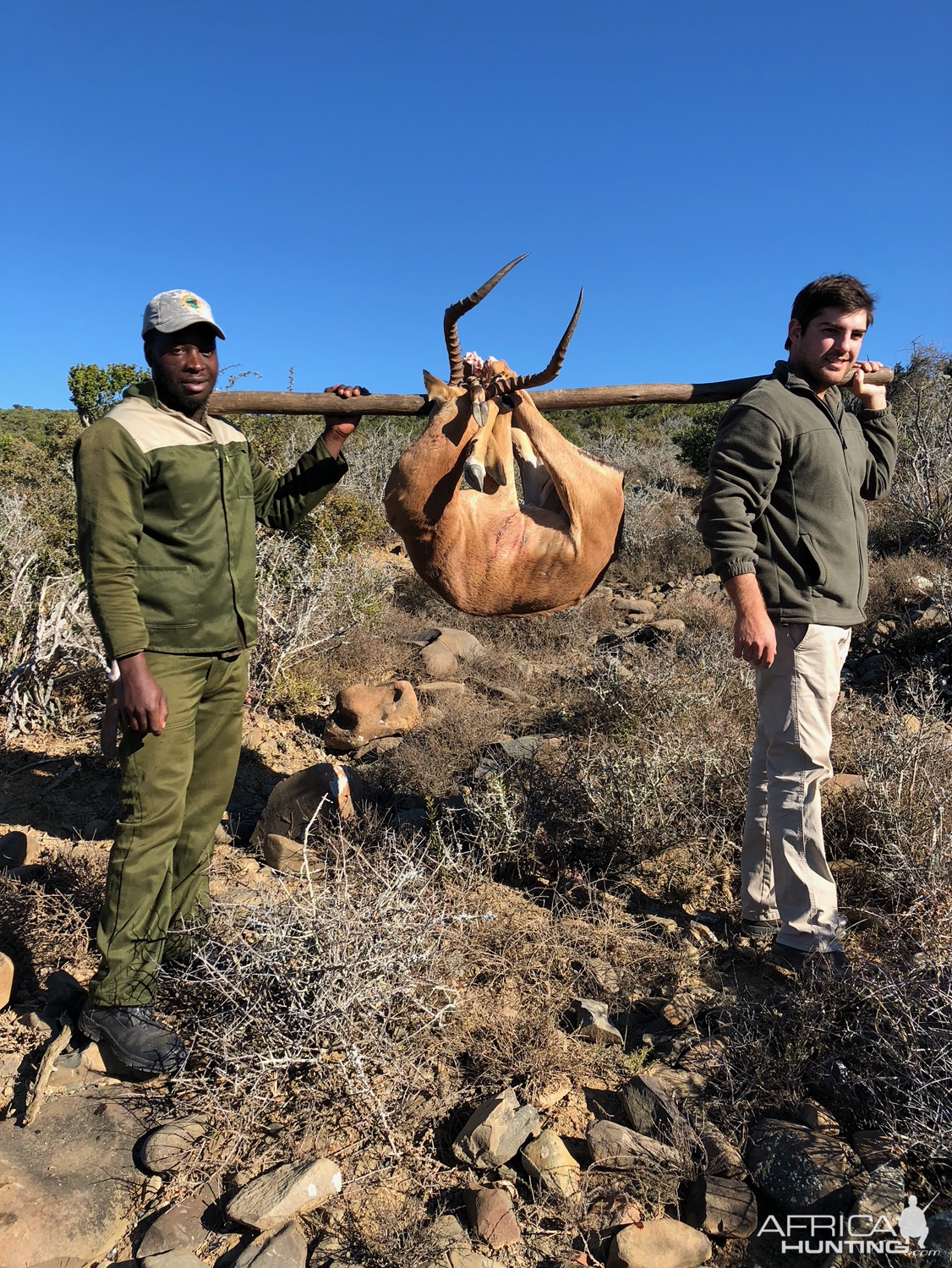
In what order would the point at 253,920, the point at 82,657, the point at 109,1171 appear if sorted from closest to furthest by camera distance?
the point at 109,1171 < the point at 253,920 < the point at 82,657

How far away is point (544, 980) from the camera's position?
10.2 feet

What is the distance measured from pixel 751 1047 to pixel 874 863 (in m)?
1.35

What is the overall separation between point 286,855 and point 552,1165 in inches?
85.0

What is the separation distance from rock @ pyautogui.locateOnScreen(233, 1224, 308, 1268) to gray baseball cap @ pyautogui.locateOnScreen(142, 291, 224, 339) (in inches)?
106

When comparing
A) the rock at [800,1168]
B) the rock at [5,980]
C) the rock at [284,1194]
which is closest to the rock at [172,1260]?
the rock at [284,1194]

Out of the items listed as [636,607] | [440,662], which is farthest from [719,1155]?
[636,607]

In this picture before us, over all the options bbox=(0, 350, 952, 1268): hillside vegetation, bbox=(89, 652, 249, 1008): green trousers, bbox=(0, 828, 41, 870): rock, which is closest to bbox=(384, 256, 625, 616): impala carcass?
bbox=(89, 652, 249, 1008): green trousers

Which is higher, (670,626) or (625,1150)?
(670,626)

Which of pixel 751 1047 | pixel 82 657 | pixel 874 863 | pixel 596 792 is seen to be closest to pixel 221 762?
pixel 596 792

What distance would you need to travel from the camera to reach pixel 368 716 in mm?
5762

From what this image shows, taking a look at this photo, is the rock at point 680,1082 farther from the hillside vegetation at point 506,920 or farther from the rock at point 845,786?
the rock at point 845,786

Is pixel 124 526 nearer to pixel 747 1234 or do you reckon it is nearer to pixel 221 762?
pixel 221 762

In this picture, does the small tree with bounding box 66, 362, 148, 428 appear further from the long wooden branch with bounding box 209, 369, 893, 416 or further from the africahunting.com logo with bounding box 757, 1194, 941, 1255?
the africahunting.com logo with bounding box 757, 1194, 941, 1255

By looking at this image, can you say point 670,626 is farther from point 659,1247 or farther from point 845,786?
point 659,1247
